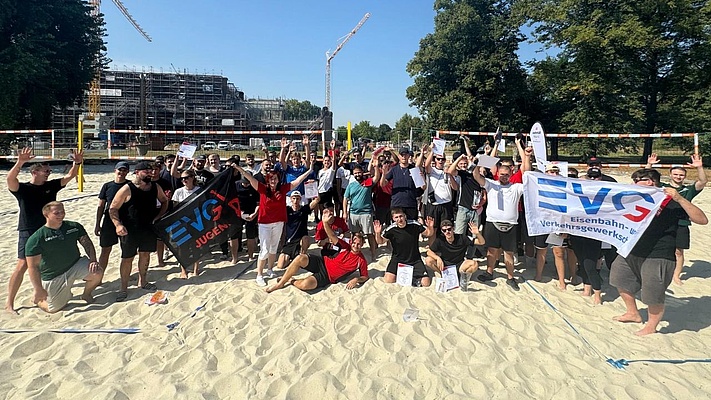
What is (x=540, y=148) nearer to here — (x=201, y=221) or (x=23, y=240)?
(x=201, y=221)

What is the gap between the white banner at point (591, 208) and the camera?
431 cm

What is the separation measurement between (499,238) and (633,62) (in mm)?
29002

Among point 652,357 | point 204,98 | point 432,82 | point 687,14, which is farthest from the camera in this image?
point 204,98

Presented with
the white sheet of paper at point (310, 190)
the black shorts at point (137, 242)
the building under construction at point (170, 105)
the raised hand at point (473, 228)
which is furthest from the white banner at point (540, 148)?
the building under construction at point (170, 105)

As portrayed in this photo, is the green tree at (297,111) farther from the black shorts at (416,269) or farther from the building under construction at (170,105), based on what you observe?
the black shorts at (416,269)

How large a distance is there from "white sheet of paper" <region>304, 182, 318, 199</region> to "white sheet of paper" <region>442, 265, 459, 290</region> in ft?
8.27

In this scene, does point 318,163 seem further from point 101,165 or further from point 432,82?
point 432,82

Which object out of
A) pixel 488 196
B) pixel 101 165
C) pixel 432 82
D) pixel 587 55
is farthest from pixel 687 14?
pixel 101 165

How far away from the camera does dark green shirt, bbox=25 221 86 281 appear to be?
15.1 ft

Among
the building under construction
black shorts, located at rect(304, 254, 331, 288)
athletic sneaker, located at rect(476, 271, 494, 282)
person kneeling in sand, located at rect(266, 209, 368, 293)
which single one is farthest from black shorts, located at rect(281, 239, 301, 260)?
the building under construction

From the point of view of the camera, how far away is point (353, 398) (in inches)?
130

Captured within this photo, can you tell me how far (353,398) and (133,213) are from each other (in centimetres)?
381

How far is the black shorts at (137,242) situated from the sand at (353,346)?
1.96ft

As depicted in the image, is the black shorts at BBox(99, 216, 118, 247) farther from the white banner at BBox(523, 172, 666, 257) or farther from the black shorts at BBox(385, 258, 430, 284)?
the white banner at BBox(523, 172, 666, 257)
